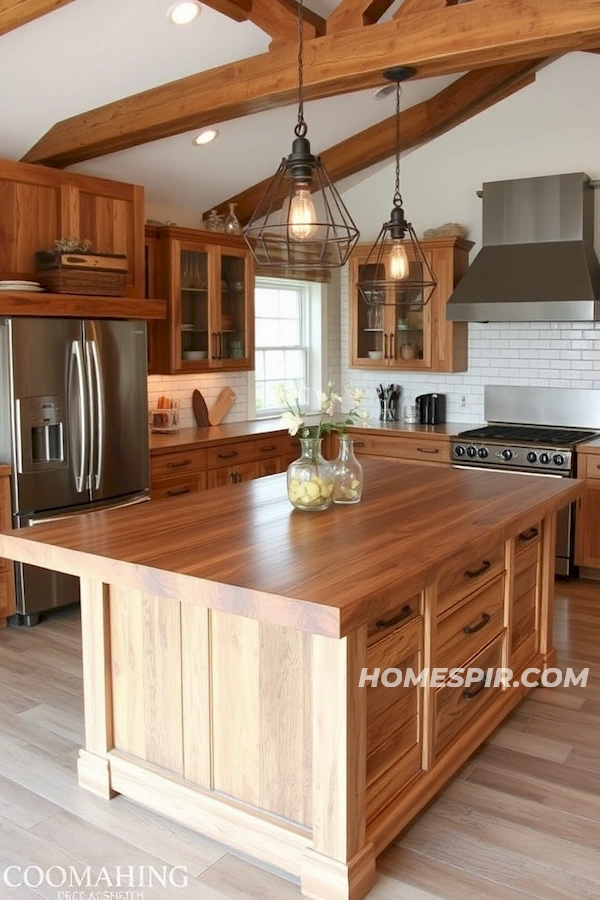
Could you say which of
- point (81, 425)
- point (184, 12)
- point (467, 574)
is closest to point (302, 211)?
point (467, 574)

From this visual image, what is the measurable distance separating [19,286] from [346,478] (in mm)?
2361

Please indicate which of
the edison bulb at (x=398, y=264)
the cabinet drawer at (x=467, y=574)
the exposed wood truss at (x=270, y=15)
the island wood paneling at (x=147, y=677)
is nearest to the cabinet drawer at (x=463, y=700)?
the cabinet drawer at (x=467, y=574)

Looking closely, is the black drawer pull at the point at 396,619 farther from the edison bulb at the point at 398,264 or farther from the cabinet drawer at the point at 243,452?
the cabinet drawer at the point at 243,452

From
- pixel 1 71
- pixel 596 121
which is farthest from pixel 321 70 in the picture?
pixel 596 121

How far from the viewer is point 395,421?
693cm

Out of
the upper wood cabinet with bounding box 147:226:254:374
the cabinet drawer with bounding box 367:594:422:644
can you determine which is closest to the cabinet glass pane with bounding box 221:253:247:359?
the upper wood cabinet with bounding box 147:226:254:374

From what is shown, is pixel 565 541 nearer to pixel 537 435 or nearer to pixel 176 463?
pixel 537 435

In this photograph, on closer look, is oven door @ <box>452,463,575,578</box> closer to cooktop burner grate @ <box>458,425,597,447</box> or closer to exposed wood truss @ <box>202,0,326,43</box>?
cooktop burner grate @ <box>458,425,597,447</box>

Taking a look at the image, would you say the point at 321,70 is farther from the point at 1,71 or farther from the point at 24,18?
the point at 1,71

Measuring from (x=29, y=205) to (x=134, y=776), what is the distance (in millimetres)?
3392

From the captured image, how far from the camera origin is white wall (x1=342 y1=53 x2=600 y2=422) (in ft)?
19.4

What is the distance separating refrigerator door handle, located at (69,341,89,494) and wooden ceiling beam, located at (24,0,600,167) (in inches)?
47.8

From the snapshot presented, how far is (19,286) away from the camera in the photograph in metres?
4.65

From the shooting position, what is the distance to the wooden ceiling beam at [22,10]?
11.7 ft
